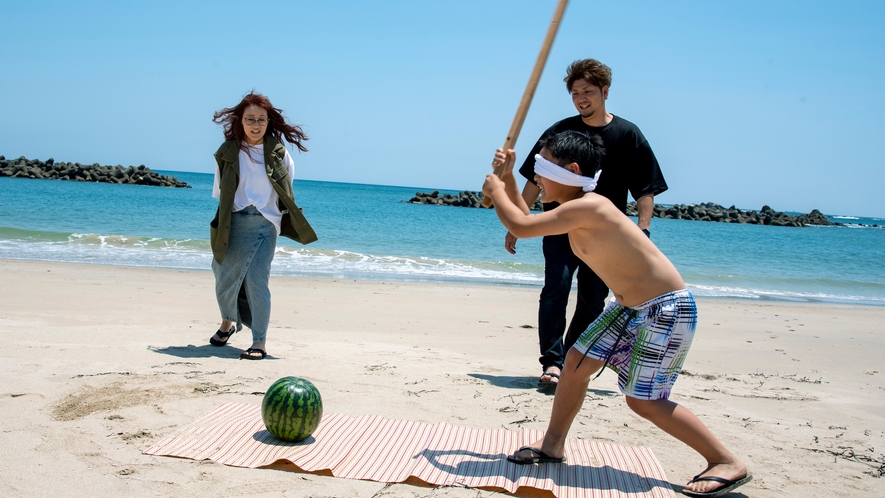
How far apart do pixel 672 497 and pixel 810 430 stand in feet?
5.92

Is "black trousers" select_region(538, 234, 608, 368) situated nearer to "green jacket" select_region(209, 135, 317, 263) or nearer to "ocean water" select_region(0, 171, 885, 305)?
"green jacket" select_region(209, 135, 317, 263)

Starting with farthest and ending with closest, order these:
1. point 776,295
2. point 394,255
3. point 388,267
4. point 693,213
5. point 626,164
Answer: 1. point 693,213
2. point 394,255
3. point 388,267
4. point 776,295
5. point 626,164

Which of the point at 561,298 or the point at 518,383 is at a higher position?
the point at 561,298

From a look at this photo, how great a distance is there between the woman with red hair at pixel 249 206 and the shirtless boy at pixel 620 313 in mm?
2641

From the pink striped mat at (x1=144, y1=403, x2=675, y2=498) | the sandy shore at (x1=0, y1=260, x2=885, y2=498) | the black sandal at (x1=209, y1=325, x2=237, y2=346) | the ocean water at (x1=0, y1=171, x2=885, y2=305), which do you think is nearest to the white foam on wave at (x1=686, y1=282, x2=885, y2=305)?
the ocean water at (x1=0, y1=171, x2=885, y2=305)

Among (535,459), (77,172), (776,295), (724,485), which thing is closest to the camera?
(724,485)

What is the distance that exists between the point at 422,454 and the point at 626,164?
7.90 ft

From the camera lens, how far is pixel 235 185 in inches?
213

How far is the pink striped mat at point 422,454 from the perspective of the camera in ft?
10.5

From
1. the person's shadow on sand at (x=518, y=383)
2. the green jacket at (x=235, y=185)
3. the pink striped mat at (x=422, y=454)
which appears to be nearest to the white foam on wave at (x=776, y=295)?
the person's shadow on sand at (x=518, y=383)

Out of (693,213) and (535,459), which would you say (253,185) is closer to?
(535,459)

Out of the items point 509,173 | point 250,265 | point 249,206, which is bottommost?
point 250,265

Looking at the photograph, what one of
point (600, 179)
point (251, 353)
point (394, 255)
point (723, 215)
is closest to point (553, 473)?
point (600, 179)

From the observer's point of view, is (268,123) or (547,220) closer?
(547,220)
